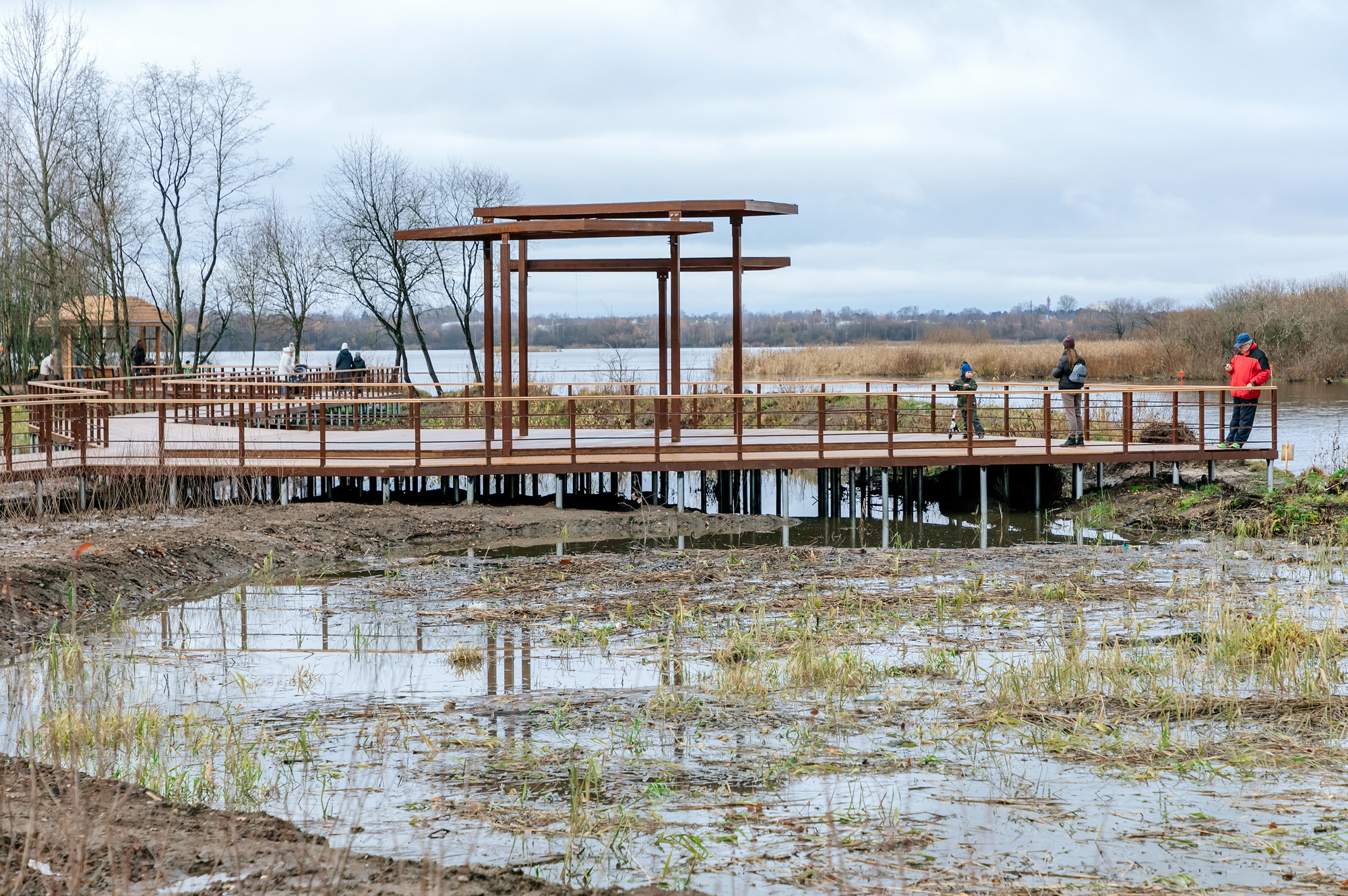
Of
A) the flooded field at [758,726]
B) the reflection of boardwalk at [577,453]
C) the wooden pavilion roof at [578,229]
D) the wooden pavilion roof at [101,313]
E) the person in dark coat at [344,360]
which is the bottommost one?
the flooded field at [758,726]

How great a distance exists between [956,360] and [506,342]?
2939 centimetres

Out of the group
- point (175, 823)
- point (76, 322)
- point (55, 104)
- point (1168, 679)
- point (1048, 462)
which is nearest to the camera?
point (175, 823)

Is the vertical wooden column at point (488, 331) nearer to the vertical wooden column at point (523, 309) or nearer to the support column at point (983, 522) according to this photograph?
the vertical wooden column at point (523, 309)

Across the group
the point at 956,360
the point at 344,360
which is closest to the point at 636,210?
the point at 344,360

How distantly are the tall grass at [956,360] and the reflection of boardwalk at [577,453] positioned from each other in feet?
71.4

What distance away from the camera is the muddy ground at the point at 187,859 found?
14.1 ft

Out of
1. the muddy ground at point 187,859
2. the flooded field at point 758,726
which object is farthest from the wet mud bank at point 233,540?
the muddy ground at point 187,859

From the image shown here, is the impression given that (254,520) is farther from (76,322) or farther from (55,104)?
(76,322)

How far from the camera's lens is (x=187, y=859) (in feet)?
15.3

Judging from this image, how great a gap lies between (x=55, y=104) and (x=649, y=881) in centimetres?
3200

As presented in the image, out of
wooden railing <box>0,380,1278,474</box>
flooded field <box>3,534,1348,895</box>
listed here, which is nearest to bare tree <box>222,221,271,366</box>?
wooden railing <box>0,380,1278,474</box>

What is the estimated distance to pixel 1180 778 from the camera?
5770 millimetres

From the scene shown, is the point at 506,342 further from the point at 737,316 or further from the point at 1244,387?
the point at 1244,387

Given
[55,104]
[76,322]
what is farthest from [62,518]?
[76,322]
